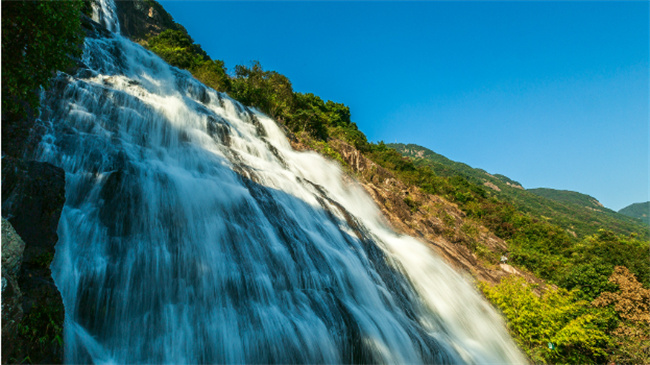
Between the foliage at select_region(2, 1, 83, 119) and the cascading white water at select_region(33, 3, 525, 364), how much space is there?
2448 mm

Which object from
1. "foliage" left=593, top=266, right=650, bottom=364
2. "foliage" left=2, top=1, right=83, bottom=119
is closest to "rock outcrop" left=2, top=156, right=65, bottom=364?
"foliage" left=2, top=1, right=83, bottom=119

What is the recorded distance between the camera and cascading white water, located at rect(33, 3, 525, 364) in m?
5.62

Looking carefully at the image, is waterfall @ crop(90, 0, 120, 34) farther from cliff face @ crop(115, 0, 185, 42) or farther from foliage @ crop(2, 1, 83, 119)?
foliage @ crop(2, 1, 83, 119)

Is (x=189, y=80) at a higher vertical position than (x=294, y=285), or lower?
higher

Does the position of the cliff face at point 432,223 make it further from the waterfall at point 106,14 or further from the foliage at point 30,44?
the waterfall at point 106,14

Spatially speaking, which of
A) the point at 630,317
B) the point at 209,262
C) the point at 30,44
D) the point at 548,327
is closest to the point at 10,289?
the point at 209,262

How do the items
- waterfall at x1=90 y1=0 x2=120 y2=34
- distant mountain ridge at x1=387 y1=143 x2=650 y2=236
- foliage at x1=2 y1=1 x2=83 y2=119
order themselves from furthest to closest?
distant mountain ridge at x1=387 y1=143 x2=650 y2=236 < waterfall at x1=90 y1=0 x2=120 y2=34 < foliage at x1=2 y1=1 x2=83 y2=119

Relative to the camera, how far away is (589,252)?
3266cm

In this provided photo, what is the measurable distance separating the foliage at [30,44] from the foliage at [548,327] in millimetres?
18360

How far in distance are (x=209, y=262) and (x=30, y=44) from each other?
5522 mm

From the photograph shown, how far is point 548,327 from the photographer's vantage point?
13344 mm

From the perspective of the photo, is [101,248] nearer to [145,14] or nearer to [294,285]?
[294,285]

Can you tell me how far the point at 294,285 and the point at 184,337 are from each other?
127 inches

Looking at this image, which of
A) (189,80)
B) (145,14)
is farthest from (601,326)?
(145,14)
